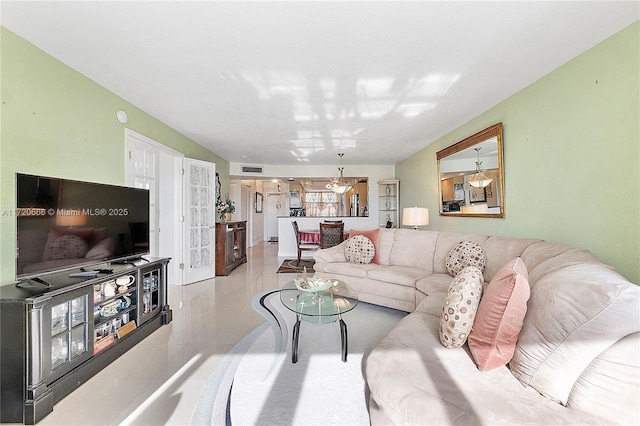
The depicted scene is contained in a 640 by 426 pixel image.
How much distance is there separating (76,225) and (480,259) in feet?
11.8

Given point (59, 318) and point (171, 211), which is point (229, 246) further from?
point (59, 318)

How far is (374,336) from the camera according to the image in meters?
2.53

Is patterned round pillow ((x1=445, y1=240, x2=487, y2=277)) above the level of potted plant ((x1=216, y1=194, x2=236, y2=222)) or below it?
below

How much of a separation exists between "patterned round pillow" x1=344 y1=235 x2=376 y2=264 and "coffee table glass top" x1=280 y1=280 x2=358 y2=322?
942mm

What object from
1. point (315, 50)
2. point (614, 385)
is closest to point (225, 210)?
point (315, 50)

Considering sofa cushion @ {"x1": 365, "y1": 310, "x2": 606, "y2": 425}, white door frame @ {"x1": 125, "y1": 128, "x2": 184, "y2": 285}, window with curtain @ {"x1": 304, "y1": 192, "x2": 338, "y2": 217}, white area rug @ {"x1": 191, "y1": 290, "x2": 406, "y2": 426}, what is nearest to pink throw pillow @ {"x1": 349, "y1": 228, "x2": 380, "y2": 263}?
white area rug @ {"x1": 191, "y1": 290, "x2": 406, "y2": 426}

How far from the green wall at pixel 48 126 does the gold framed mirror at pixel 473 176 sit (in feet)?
14.6

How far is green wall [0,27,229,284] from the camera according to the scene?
1862 millimetres

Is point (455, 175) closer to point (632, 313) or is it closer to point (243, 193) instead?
point (632, 313)

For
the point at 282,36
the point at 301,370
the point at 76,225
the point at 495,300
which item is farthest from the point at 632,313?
the point at 76,225

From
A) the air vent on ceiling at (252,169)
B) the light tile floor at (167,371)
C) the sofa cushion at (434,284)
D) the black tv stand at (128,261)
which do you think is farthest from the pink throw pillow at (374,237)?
the air vent on ceiling at (252,169)

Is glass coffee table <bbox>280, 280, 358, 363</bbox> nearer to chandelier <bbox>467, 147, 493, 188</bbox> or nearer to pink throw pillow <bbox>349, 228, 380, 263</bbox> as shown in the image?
pink throw pillow <bbox>349, 228, 380, 263</bbox>

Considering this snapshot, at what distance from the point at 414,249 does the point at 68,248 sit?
3.52m

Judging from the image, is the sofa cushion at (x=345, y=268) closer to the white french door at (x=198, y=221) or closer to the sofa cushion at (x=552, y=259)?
the sofa cushion at (x=552, y=259)
